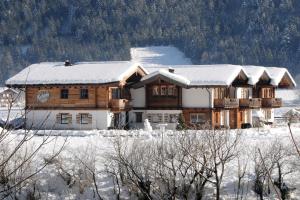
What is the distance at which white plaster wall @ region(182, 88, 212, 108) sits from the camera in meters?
45.9

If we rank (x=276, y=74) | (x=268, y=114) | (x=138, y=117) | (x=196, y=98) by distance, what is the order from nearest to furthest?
1. (x=196, y=98)
2. (x=138, y=117)
3. (x=268, y=114)
4. (x=276, y=74)

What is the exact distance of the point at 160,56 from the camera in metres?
194

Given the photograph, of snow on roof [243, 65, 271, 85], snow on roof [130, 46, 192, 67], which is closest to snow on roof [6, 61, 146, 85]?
snow on roof [243, 65, 271, 85]

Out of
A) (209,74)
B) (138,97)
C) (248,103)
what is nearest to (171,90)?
(138,97)

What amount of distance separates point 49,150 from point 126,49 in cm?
16415

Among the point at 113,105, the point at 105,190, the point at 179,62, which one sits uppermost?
the point at 179,62

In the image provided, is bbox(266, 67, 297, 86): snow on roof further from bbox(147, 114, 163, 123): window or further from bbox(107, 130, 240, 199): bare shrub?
bbox(107, 130, 240, 199): bare shrub

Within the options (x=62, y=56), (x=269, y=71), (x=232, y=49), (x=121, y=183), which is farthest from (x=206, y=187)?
(x=62, y=56)

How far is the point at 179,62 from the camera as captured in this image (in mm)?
189500

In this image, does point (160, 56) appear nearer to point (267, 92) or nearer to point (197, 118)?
point (267, 92)

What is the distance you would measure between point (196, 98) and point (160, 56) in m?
148

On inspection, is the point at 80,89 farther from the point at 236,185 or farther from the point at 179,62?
the point at 179,62

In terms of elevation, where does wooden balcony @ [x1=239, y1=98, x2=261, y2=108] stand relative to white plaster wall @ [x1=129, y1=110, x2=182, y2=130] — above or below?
above

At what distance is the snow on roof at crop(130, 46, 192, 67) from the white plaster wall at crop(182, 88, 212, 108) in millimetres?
139114
